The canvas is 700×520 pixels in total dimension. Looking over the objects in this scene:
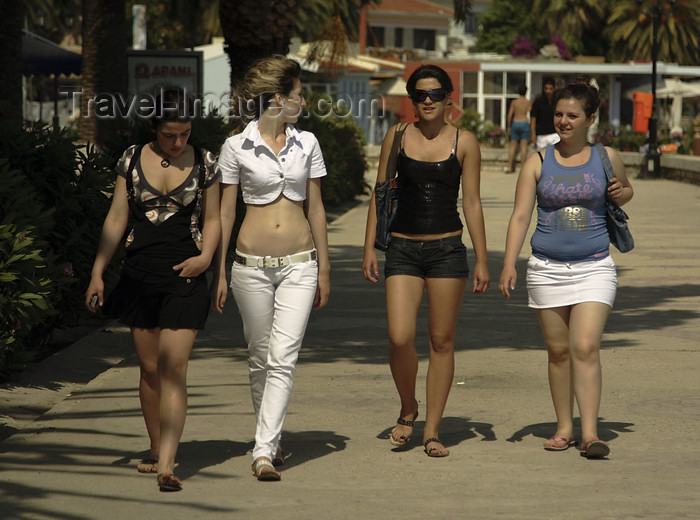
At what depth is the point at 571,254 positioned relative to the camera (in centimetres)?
645

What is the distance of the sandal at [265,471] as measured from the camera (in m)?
5.76

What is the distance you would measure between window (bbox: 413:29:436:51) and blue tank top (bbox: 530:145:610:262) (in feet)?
287

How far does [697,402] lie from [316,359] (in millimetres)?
2751

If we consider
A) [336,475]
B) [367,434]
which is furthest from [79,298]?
[336,475]

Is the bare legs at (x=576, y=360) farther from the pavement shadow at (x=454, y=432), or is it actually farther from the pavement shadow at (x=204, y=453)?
the pavement shadow at (x=204, y=453)

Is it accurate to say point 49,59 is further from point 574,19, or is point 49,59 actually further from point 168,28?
point 574,19

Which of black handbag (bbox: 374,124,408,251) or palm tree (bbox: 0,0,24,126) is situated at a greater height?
palm tree (bbox: 0,0,24,126)

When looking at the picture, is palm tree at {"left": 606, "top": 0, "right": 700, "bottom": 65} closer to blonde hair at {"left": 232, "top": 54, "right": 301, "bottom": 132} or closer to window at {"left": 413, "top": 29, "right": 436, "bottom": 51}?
window at {"left": 413, "top": 29, "right": 436, "bottom": 51}

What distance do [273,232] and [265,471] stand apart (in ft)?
3.70

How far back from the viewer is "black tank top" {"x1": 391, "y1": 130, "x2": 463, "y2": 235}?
640cm

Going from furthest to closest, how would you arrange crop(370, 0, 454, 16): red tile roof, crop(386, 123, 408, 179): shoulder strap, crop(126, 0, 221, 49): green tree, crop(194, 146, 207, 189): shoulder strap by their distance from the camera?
crop(370, 0, 454, 16): red tile roof, crop(126, 0, 221, 49): green tree, crop(386, 123, 408, 179): shoulder strap, crop(194, 146, 207, 189): shoulder strap

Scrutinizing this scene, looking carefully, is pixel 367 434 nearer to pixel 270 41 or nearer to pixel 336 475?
pixel 336 475

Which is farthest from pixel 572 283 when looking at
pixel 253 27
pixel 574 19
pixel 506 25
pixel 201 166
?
pixel 506 25

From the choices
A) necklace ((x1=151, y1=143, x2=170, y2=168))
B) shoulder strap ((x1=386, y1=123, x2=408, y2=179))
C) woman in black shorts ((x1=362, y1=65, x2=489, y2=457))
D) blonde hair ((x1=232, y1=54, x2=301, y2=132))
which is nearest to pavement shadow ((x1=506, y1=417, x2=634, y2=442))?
woman in black shorts ((x1=362, y1=65, x2=489, y2=457))
